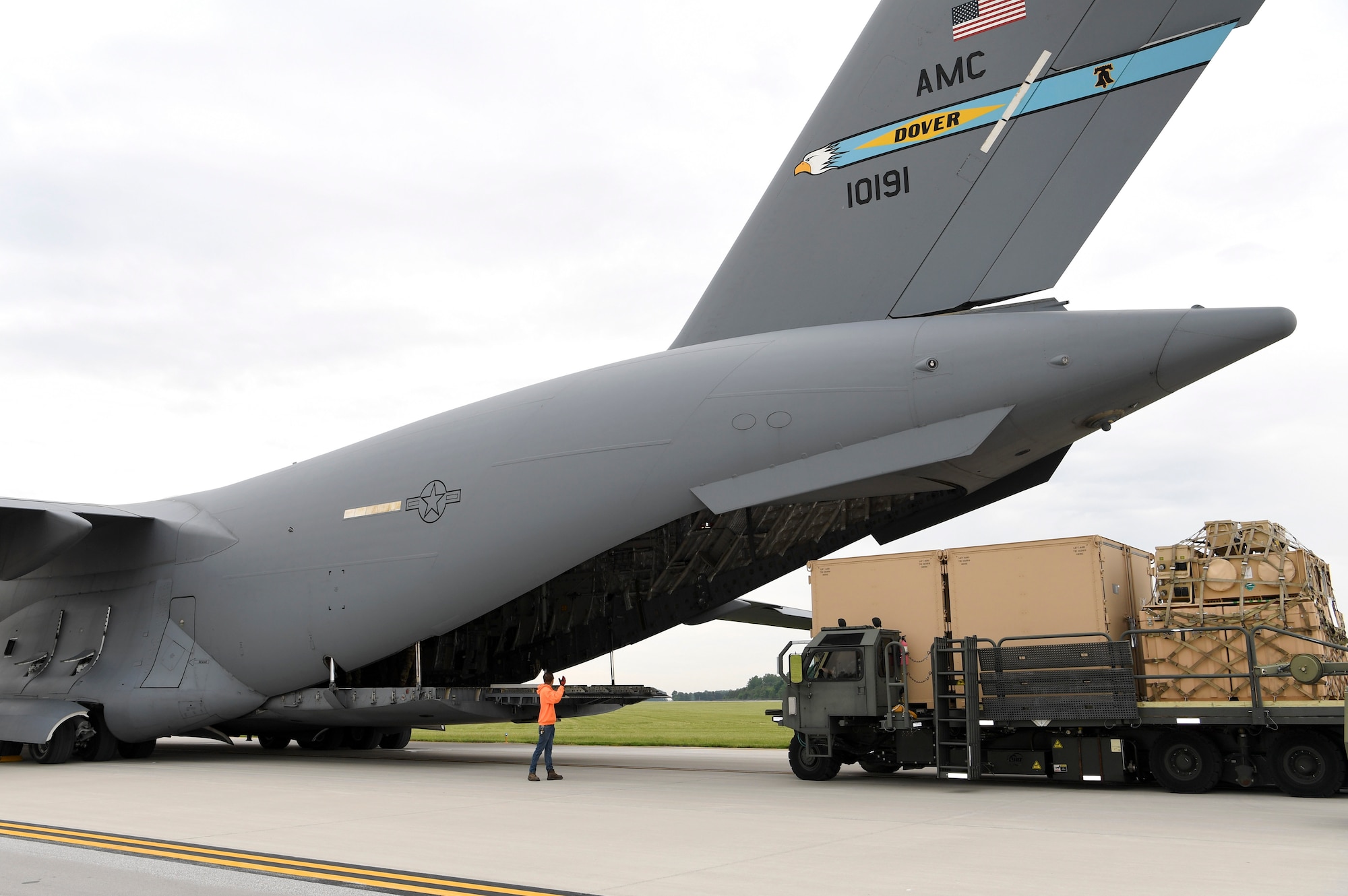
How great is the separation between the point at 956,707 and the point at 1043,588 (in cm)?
154

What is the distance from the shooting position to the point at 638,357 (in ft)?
42.6

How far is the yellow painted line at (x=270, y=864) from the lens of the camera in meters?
5.64

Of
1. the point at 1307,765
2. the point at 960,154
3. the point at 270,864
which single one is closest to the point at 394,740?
the point at 270,864

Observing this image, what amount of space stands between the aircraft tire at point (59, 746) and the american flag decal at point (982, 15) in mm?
14589

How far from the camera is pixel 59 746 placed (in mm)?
15211

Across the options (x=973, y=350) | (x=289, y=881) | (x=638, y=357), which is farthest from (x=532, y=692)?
(x=289, y=881)

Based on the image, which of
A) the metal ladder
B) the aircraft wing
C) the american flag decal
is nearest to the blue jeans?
the metal ladder

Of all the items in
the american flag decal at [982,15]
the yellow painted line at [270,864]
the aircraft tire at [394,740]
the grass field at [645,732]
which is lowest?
the grass field at [645,732]

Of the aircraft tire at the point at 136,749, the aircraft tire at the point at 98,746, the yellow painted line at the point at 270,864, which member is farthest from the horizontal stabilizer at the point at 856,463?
the aircraft tire at the point at 136,749

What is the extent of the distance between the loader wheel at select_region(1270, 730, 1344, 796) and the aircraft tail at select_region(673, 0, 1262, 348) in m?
4.79

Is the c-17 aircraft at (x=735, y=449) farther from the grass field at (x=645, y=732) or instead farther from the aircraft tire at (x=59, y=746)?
the grass field at (x=645, y=732)

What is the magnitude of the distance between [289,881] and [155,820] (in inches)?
139

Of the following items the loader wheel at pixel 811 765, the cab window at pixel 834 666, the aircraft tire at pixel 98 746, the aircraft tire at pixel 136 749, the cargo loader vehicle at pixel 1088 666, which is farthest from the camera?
the aircraft tire at pixel 136 749

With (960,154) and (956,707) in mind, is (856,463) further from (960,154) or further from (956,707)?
(960,154)
